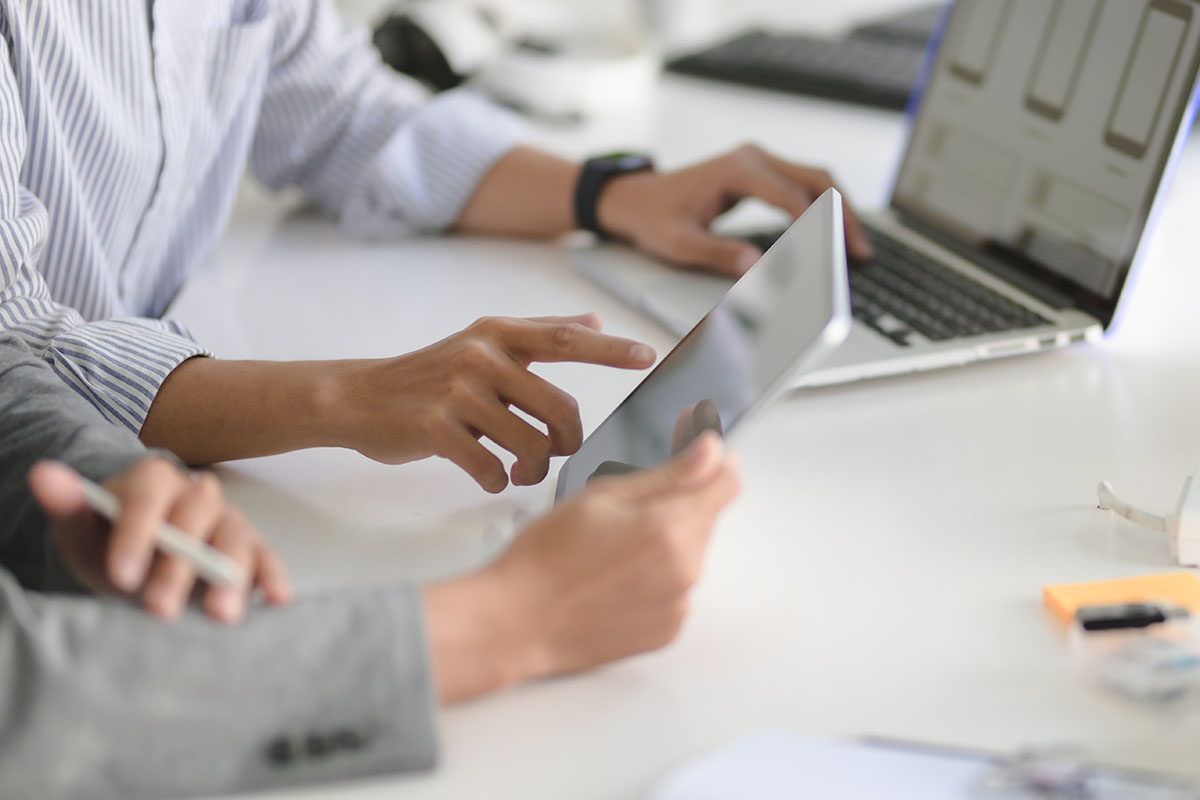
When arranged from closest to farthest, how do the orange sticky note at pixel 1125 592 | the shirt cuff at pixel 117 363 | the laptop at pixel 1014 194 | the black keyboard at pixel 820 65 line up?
the orange sticky note at pixel 1125 592 < the shirt cuff at pixel 117 363 < the laptop at pixel 1014 194 < the black keyboard at pixel 820 65

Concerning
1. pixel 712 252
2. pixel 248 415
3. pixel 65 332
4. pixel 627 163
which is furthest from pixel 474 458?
pixel 627 163

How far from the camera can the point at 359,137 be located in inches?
43.4

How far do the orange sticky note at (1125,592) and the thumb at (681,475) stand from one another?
18 centimetres

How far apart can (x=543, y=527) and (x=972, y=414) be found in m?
0.34

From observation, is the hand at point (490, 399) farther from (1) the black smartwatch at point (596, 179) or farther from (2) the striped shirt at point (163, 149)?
(1) the black smartwatch at point (596, 179)

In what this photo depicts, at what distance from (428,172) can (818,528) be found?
1.85ft

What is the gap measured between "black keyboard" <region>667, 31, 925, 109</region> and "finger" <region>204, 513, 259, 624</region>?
1014 millimetres

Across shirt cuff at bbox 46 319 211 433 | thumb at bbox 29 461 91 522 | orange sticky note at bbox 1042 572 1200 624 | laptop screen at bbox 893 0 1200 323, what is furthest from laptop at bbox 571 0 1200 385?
thumb at bbox 29 461 91 522

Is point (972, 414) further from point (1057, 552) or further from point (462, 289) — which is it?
point (462, 289)

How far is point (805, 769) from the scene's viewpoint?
46cm

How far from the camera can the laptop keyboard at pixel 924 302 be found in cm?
82

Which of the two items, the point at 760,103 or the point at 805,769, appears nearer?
the point at 805,769

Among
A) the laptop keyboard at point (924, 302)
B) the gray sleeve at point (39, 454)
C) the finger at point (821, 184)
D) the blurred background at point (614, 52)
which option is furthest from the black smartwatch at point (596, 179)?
the gray sleeve at point (39, 454)

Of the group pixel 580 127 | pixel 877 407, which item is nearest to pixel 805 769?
pixel 877 407
